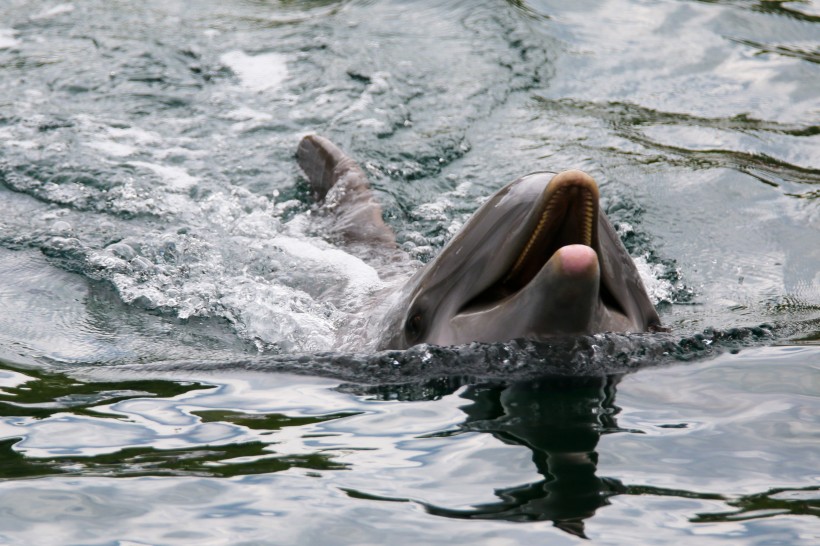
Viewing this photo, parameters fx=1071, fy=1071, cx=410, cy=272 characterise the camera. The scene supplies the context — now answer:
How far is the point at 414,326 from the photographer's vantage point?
496cm

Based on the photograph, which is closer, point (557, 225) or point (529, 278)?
point (557, 225)

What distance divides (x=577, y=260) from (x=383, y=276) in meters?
3.11

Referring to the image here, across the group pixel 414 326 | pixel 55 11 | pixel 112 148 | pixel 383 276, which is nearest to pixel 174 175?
pixel 112 148

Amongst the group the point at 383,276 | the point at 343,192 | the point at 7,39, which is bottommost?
the point at 383,276

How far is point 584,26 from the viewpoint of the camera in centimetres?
1202

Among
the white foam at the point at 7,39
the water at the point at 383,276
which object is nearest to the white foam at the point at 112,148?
the water at the point at 383,276

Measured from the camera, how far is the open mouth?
4070mm

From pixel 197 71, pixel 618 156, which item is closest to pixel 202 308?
pixel 618 156

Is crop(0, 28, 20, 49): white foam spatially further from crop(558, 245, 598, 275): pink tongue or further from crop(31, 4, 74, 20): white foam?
crop(558, 245, 598, 275): pink tongue

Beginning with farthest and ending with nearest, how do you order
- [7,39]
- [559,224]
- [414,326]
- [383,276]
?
1. [7,39]
2. [383,276]
3. [414,326]
4. [559,224]

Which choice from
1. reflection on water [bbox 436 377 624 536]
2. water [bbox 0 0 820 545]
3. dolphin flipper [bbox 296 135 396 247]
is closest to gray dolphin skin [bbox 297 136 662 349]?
water [bbox 0 0 820 545]

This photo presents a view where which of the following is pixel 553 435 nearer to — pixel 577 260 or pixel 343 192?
pixel 577 260

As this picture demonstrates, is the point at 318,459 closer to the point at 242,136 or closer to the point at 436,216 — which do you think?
the point at 436,216

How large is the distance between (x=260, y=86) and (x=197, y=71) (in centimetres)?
75
